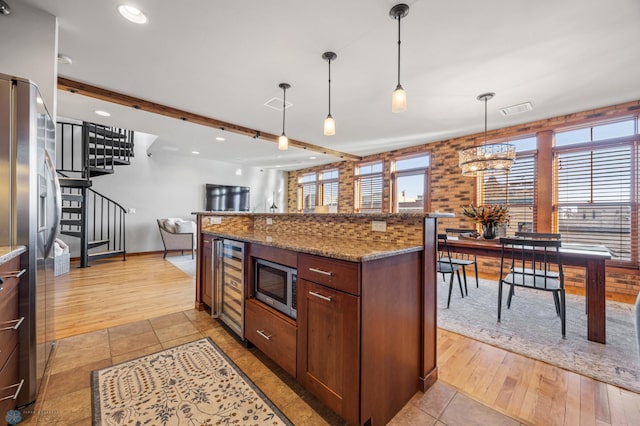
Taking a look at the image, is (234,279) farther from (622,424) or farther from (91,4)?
(622,424)

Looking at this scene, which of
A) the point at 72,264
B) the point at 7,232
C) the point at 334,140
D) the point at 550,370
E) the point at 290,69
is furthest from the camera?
the point at 334,140

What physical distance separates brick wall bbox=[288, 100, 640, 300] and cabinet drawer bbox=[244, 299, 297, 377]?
444cm

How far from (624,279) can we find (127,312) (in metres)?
6.37

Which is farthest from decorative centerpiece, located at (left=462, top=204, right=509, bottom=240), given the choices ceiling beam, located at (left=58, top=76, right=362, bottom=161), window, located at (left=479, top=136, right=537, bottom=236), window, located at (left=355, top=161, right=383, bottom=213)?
ceiling beam, located at (left=58, top=76, right=362, bottom=161)

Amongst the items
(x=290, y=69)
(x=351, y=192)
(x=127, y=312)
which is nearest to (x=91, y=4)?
(x=290, y=69)

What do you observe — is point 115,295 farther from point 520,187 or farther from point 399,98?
point 520,187

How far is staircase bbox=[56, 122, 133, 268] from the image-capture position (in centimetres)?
473

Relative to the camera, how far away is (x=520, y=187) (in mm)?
4504

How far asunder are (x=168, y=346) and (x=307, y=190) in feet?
23.4

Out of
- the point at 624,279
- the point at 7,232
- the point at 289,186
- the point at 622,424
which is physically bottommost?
the point at 622,424

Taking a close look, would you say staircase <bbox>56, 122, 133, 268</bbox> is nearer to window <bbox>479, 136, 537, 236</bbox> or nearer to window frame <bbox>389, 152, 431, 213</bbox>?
window frame <bbox>389, 152, 431, 213</bbox>

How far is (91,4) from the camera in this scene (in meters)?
1.93

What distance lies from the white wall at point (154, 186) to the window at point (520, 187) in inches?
275

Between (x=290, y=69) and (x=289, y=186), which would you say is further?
(x=289, y=186)
